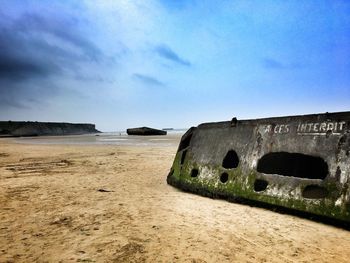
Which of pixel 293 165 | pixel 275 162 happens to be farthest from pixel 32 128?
pixel 293 165

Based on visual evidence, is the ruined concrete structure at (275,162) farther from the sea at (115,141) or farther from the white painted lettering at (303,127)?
the sea at (115,141)

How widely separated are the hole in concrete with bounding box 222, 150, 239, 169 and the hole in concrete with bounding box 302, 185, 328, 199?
1.53 m

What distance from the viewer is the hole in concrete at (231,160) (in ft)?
16.0

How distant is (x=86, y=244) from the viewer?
8.66ft

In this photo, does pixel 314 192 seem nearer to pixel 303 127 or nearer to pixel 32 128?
pixel 303 127

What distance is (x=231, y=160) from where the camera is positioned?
16.3 feet

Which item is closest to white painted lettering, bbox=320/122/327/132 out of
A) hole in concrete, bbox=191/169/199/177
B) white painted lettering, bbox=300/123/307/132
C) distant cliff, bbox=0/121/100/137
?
white painted lettering, bbox=300/123/307/132

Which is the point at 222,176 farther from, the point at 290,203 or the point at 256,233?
the point at 256,233

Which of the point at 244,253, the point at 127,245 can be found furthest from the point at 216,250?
the point at 127,245

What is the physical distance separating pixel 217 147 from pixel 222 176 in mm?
632

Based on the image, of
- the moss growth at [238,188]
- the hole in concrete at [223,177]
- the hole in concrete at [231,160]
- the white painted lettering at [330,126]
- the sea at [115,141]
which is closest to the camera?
the moss growth at [238,188]

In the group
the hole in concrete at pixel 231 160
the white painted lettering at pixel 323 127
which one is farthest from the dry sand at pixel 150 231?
the white painted lettering at pixel 323 127

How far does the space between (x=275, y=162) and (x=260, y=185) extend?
966 mm

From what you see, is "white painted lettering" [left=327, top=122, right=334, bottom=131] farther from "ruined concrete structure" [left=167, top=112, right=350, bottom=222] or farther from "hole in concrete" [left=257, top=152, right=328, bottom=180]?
"hole in concrete" [left=257, top=152, right=328, bottom=180]
